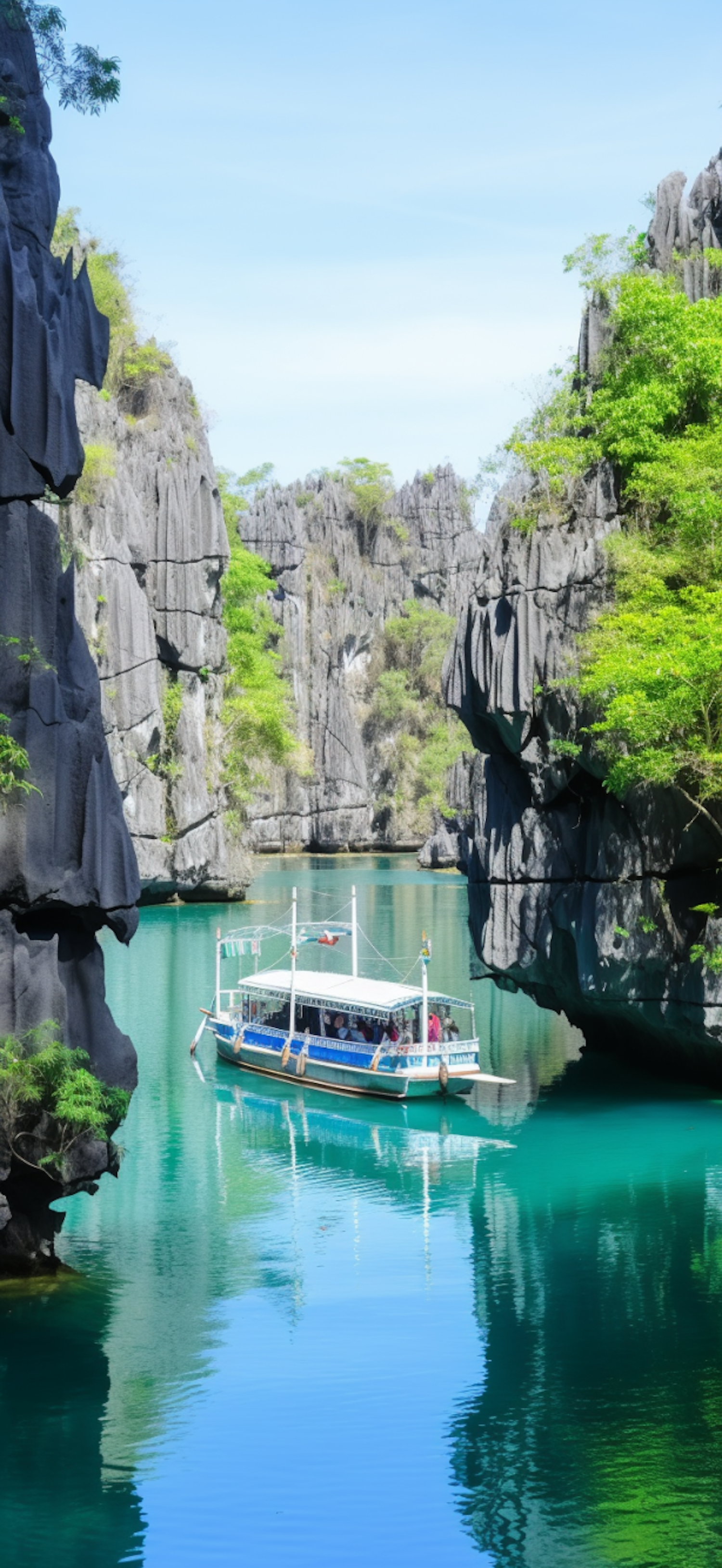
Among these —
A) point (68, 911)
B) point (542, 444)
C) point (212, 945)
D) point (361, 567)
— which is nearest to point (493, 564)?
point (542, 444)

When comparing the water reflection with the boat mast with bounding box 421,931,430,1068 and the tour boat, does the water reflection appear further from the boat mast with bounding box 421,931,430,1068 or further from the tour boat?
the tour boat

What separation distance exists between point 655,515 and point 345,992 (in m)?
11.5

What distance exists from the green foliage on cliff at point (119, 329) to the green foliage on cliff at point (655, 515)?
1498 inches

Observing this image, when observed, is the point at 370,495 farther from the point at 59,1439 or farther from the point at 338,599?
the point at 59,1439

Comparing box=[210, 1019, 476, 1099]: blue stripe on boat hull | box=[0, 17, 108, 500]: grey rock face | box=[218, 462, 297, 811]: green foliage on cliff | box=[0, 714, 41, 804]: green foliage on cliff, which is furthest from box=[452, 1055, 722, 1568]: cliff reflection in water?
box=[218, 462, 297, 811]: green foliage on cliff

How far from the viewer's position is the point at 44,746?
51.9 feet

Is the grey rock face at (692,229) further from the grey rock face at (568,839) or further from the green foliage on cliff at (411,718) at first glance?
the green foliage on cliff at (411,718)

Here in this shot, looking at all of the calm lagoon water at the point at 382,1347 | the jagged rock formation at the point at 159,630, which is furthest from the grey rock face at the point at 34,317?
the jagged rock formation at the point at 159,630

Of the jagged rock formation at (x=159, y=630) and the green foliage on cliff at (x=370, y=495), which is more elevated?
the green foliage on cliff at (x=370, y=495)

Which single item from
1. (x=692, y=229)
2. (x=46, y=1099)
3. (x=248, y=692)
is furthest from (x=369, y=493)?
(x=46, y=1099)

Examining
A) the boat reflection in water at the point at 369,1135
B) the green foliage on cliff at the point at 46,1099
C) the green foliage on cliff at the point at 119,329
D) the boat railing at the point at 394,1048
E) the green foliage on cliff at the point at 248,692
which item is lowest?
the boat reflection in water at the point at 369,1135

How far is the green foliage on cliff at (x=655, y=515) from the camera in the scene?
25141mm

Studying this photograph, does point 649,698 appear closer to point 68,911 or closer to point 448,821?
point 68,911

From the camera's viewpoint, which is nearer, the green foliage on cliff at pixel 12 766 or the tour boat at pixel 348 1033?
the green foliage on cliff at pixel 12 766
